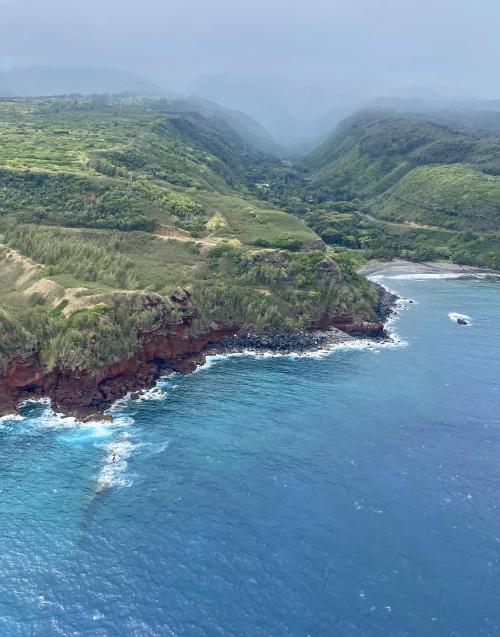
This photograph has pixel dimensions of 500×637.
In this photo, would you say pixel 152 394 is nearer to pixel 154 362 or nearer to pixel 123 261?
pixel 154 362

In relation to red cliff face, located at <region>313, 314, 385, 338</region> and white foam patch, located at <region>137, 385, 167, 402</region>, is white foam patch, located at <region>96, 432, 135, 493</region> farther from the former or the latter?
red cliff face, located at <region>313, 314, 385, 338</region>

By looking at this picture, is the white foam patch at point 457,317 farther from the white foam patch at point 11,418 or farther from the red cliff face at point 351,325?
the white foam patch at point 11,418

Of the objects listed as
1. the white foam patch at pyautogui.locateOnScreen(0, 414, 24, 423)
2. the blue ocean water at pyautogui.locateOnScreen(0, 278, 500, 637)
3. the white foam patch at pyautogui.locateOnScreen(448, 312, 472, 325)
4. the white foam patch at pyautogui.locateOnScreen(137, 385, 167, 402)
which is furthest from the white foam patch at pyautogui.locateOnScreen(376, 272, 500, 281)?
the white foam patch at pyautogui.locateOnScreen(0, 414, 24, 423)

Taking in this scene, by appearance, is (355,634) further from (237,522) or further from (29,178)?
(29,178)

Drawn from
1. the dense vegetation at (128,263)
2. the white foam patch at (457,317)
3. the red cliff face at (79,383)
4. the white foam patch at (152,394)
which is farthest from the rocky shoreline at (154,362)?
the white foam patch at (457,317)

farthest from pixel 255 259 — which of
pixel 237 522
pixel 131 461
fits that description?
pixel 237 522

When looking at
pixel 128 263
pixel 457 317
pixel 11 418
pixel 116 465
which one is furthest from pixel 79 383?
pixel 457 317
